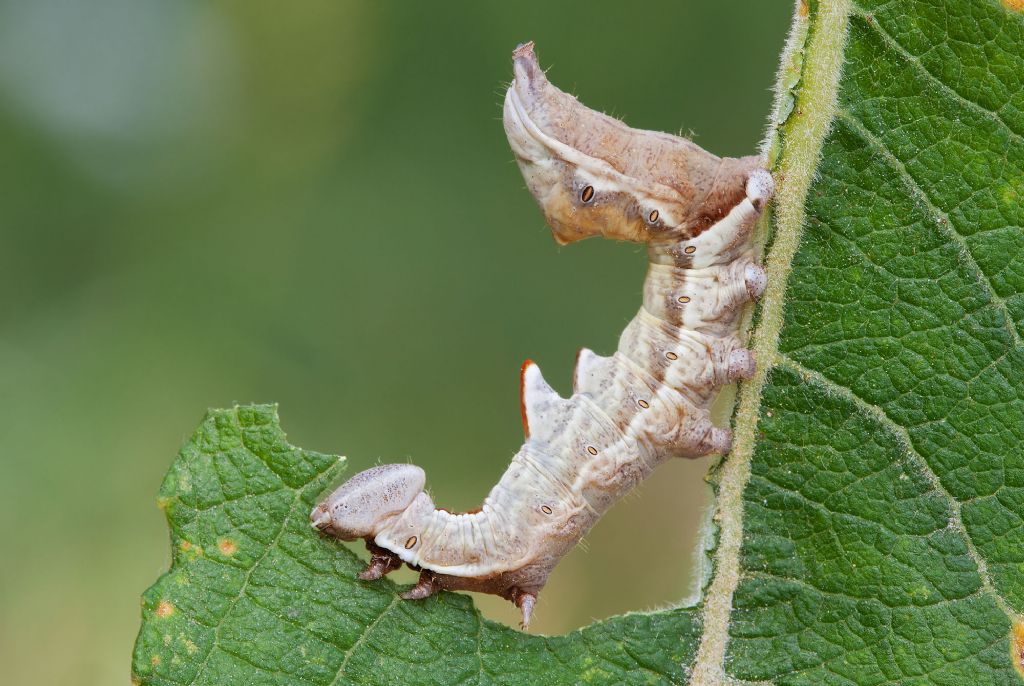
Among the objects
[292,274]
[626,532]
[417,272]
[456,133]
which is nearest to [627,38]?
[456,133]

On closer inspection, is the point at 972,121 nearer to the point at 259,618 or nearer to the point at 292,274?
the point at 259,618

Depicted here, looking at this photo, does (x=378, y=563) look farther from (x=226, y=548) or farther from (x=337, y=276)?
(x=337, y=276)

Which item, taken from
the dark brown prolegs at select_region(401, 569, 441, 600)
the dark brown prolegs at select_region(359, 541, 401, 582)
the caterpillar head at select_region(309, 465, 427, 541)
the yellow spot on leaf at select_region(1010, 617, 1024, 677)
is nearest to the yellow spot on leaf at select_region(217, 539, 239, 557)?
the caterpillar head at select_region(309, 465, 427, 541)

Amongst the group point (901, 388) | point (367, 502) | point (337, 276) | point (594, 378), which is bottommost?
point (367, 502)

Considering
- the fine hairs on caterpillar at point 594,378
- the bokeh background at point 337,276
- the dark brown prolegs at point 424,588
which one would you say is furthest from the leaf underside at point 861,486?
the bokeh background at point 337,276

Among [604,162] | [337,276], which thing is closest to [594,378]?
[604,162]

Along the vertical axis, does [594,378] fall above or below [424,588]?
above
